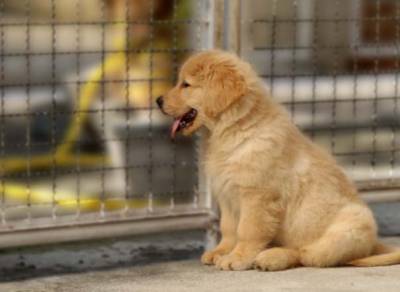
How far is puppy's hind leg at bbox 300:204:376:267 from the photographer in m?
5.88

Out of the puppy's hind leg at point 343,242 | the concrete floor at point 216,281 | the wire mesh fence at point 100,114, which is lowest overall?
the concrete floor at point 216,281

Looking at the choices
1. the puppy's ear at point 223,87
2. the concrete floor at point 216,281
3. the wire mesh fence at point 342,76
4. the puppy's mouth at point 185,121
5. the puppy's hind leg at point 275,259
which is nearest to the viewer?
the concrete floor at point 216,281

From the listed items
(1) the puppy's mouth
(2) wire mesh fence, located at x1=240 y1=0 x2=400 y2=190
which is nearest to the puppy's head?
(1) the puppy's mouth

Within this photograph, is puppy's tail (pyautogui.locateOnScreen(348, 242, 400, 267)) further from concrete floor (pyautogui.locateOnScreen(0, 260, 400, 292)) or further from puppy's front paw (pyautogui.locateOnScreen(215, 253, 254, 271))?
puppy's front paw (pyautogui.locateOnScreen(215, 253, 254, 271))

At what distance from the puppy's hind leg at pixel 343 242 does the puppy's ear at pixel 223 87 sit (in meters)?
0.87

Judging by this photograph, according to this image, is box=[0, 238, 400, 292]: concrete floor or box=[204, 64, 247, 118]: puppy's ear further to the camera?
box=[204, 64, 247, 118]: puppy's ear

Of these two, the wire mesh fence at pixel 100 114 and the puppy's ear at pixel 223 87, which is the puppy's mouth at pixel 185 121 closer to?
the puppy's ear at pixel 223 87

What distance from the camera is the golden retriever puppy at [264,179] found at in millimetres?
5879

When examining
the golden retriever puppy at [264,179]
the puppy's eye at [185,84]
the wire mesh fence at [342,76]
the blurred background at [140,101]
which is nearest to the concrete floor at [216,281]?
the golden retriever puppy at [264,179]

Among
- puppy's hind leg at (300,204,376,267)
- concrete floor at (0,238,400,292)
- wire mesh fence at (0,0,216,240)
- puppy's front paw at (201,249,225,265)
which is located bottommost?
concrete floor at (0,238,400,292)

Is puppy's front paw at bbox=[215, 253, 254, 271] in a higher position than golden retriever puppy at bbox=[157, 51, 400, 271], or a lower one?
lower

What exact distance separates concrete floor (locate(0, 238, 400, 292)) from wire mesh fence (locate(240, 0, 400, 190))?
1.25 metres

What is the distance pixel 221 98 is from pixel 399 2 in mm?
2732

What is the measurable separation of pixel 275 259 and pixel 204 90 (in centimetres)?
100
